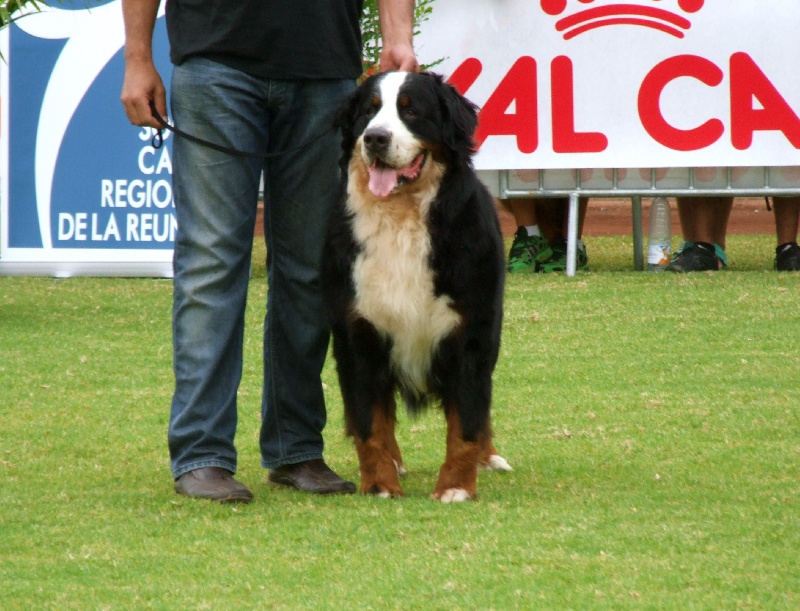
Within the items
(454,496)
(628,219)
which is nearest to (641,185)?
(454,496)

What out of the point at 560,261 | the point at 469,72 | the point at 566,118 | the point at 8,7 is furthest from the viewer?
the point at 560,261

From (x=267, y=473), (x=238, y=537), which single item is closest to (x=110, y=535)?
(x=238, y=537)

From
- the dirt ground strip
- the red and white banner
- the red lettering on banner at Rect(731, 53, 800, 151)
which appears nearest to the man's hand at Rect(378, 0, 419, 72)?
the red and white banner

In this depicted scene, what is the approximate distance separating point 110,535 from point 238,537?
0.34 meters

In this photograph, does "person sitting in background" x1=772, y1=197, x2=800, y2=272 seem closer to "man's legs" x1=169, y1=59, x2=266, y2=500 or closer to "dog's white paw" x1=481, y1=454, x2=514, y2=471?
"dog's white paw" x1=481, y1=454, x2=514, y2=471

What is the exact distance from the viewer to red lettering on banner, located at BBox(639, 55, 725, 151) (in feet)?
30.3

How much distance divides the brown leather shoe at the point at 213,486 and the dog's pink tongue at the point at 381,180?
958mm

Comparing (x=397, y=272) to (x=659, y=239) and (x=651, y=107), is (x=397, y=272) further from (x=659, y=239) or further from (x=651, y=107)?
(x=659, y=239)

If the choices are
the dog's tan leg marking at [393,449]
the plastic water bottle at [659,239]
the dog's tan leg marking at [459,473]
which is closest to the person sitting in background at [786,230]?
the plastic water bottle at [659,239]

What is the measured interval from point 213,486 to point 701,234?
6.53 m

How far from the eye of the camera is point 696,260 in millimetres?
9656

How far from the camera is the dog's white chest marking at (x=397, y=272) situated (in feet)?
13.1

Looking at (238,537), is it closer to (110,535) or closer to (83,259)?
(110,535)

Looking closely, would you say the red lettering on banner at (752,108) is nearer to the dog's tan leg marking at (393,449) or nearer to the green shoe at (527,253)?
the green shoe at (527,253)
